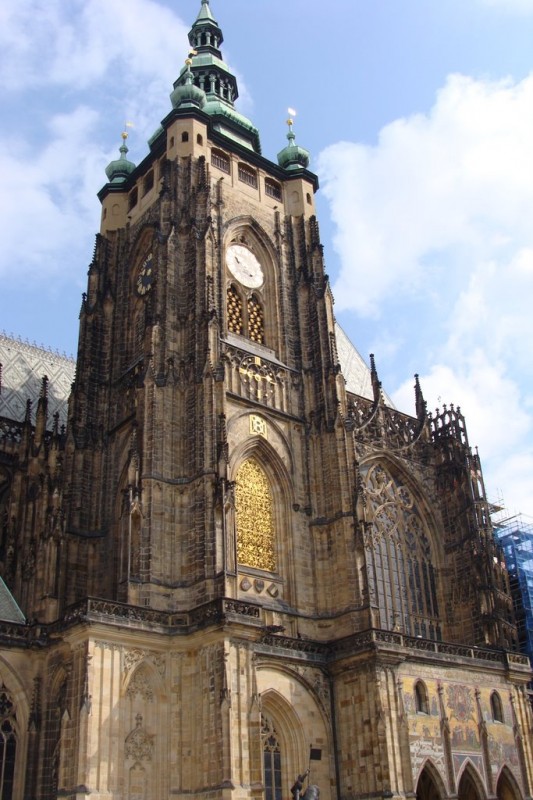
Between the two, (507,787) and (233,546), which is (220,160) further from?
(507,787)

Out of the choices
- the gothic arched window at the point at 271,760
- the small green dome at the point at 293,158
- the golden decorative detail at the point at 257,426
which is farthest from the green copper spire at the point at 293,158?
the gothic arched window at the point at 271,760

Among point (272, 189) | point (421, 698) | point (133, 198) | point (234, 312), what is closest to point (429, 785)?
point (421, 698)

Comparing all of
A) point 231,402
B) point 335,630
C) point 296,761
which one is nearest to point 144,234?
point 231,402

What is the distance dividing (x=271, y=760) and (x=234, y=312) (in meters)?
16.1

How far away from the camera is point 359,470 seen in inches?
1375

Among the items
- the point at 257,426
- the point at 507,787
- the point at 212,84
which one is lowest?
the point at 507,787

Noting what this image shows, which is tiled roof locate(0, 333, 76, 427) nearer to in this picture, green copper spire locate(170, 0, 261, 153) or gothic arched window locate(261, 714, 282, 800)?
green copper spire locate(170, 0, 261, 153)

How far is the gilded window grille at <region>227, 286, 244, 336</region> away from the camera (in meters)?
34.8

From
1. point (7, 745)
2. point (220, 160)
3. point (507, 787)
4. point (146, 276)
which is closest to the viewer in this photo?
point (7, 745)

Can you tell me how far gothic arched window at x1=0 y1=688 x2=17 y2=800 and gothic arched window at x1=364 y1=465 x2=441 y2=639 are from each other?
12654mm

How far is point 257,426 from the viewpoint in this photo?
1276 inches

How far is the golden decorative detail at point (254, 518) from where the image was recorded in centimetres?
3053

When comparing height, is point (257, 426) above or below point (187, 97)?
below

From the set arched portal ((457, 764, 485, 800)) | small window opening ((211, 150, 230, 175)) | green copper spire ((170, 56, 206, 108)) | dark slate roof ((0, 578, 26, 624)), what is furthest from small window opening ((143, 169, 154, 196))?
arched portal ((457, 764, 485, 800))
